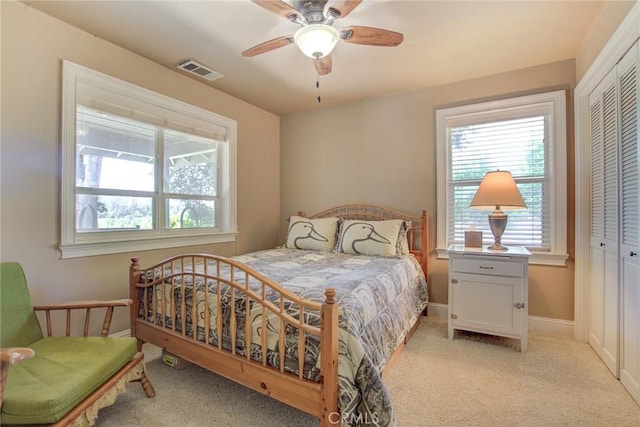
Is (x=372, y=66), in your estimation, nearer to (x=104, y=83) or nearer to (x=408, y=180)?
(x=408, y=180)

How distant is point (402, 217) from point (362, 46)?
1809 mm

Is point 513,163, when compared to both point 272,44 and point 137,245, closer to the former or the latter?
point 272,44

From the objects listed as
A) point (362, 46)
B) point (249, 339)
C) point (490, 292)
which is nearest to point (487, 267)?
point (490, 292)

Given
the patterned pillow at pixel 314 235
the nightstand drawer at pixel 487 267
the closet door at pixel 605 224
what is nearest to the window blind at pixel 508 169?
the closet door at pixel 605 224

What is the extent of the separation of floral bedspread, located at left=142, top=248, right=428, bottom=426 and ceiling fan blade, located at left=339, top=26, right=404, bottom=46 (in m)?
1.56

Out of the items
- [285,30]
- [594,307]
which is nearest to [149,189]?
[285,30]

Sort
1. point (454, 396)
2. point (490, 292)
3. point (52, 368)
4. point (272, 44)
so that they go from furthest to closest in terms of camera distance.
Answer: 1. point (490, 292)
2. point (272, 44)
3. point (454, 396)
4. point (52, 368)

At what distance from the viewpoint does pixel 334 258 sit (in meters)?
2.78

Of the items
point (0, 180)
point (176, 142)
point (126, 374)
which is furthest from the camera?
point (176, 142)

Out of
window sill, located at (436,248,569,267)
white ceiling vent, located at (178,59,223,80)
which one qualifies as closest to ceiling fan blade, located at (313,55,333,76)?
white ceiling vent, located at (178,59,223,80)

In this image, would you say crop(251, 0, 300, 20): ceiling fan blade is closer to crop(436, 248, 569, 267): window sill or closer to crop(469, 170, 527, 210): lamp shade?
crop(469, 170, 527, 210): lamp shade

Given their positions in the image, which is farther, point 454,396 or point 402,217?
point 402,217

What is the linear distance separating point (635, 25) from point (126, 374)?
11.1 ft

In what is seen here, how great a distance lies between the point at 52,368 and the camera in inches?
54.7
